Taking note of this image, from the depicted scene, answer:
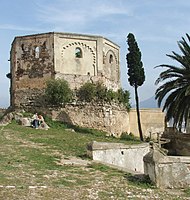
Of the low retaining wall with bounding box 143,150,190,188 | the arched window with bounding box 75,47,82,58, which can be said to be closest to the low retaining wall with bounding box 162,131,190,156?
the arched window with bounding box 75,47,82,58

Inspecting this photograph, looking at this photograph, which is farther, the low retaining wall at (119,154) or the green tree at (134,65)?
the green tree at (134,65)

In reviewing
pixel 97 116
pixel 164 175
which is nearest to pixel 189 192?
pixel 164 175

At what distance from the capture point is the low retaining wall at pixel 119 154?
13609 mm

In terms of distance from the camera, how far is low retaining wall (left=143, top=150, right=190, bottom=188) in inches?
361

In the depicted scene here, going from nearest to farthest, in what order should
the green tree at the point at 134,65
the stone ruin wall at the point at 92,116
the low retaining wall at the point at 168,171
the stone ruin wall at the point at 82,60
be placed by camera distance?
1. the low retaining wall at the point at 168,171
2. the stone ruin wall at the point at 92,116
3. the stone ruin wall at the point at 82,60
4. the green tree at the point at 134,65

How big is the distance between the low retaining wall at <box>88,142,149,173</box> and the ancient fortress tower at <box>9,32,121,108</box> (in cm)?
1128

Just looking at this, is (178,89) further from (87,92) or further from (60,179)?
(60,179)

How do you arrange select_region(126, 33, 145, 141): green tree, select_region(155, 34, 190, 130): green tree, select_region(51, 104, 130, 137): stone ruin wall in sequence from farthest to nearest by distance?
select_region(126, 33, 145, 141): green tree, select_region(51, 104, 130, 137): stone ruin wall, select_region(155, 34, 190, 130): green tree

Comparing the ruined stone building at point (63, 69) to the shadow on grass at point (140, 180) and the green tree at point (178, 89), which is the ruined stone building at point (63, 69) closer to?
the green tree at point (178, 89)

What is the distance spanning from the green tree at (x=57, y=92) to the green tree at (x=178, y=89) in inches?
300

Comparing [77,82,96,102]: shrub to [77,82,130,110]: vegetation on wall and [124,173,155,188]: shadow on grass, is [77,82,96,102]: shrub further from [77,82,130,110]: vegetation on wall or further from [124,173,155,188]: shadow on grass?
[124,173,155,188]: shadow on grass

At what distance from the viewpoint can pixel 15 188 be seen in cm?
807

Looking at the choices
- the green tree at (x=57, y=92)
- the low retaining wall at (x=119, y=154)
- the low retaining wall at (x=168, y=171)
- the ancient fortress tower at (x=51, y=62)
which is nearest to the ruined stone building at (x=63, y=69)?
the ancient fortress tower at (x=51, y=62)

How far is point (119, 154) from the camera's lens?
15.7 metres
